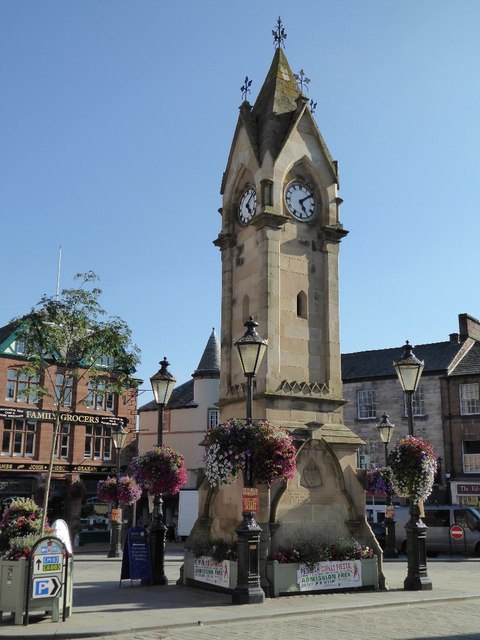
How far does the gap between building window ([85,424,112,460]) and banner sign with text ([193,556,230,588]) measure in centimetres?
2935

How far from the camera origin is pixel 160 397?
19.0 meters

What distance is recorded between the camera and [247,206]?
19.7 meters

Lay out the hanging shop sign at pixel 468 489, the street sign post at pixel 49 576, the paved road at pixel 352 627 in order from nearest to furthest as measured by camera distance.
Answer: the paved road at pixel 352 627 < the street sign post at pixel 49 576 < the hanging shop sign at pixel 468 489

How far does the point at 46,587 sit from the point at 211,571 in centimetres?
502

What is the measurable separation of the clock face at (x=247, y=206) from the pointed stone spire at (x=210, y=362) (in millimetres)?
28002

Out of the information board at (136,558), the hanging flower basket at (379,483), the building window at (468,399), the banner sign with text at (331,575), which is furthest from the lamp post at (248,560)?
the building window at (468,399)

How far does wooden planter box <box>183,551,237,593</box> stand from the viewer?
51.0 ft

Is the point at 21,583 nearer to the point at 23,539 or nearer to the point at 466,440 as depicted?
the point at 23,539

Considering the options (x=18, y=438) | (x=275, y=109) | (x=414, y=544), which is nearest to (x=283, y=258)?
(x=275, y=109)

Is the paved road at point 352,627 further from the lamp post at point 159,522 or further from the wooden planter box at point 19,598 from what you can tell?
the lamp post at point 159,522

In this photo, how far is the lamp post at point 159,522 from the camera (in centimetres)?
1791

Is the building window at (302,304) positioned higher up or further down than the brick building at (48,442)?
higher up

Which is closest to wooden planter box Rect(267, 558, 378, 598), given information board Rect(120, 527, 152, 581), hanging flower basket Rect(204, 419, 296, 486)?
hanging flower basket Rect(204, 419, 296, 486)

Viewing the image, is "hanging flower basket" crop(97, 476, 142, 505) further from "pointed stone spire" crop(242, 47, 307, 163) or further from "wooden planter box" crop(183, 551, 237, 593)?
"pointed stone spire" crop(242, 47, 307, 163)
